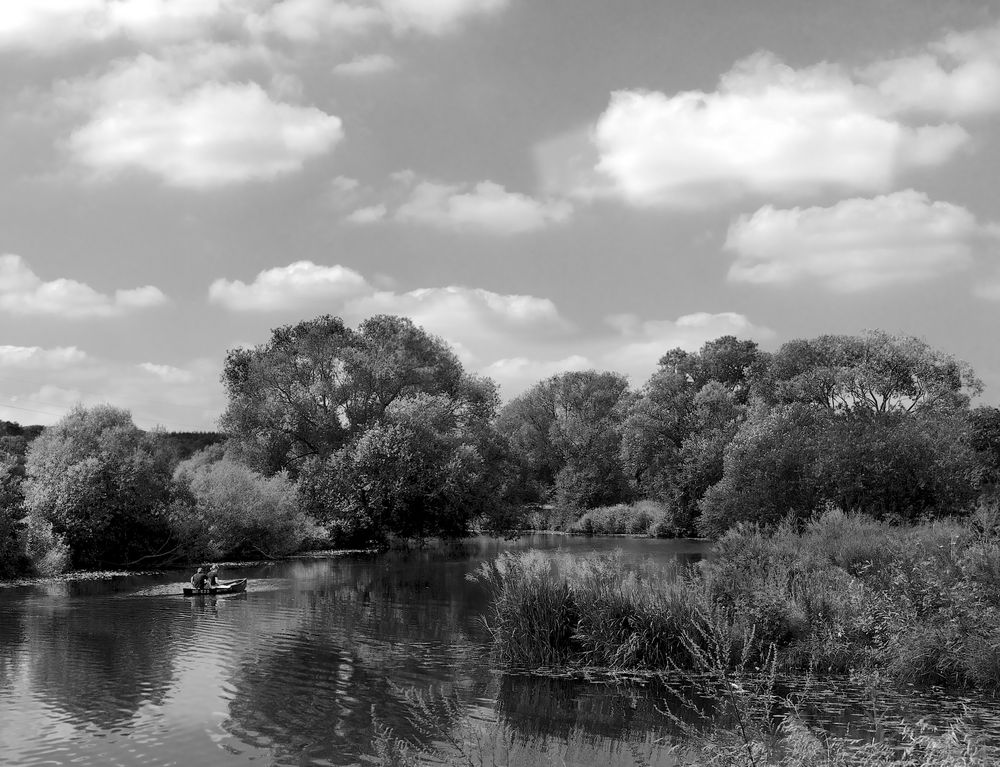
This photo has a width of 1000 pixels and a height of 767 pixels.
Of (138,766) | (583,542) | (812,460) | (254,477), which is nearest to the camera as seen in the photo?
(138,766)

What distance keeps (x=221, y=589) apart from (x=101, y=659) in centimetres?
1199

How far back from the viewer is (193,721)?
15.1 metres

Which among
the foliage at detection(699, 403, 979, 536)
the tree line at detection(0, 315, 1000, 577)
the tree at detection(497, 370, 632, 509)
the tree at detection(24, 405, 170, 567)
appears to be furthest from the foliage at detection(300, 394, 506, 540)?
the tree at detection(497, 370, 632, 509)

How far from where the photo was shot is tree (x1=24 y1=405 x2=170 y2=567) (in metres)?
43.1

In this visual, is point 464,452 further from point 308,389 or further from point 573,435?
point 573,435

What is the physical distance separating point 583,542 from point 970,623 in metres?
48.9

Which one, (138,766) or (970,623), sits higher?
(970,623)

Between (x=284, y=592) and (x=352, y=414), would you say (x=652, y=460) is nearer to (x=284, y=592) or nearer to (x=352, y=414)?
(x=352, y=414)

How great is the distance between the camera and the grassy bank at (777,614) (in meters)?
16.3

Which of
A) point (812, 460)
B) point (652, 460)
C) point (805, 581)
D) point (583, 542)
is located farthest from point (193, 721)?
point (652, 460)

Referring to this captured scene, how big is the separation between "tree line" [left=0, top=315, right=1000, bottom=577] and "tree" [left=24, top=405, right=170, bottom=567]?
0.10 metres

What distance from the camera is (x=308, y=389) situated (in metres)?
65.8

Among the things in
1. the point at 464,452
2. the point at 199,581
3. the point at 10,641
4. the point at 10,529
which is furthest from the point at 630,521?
the point at 10,641

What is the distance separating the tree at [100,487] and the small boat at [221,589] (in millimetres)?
13247
